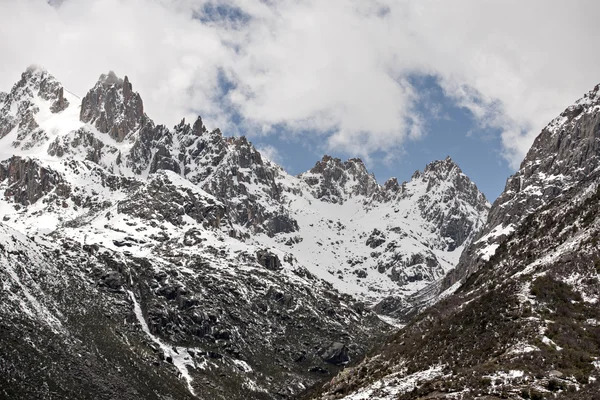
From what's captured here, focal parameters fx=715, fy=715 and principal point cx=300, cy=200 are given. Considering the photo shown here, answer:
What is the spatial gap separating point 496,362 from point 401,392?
34.2 feet

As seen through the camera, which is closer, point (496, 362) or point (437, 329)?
point (496, 362)

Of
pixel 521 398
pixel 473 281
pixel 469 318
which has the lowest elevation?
pixel 521 398

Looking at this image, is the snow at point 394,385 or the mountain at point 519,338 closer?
the mountain at point 519,338

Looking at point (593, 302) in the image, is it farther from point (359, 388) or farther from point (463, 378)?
point (359, 388)

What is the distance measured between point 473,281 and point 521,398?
77.1 m

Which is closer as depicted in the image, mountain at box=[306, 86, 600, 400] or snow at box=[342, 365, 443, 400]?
mountain at box=[306, 86, 600, 400]

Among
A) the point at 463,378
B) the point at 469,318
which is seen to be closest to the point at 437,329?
the point at 469,318

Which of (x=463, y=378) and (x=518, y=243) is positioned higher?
(x=518, y=243)

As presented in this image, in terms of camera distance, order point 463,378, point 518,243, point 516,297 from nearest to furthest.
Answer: point 463,378 < point 516,297 < point 518,243

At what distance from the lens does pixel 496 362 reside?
69375mm

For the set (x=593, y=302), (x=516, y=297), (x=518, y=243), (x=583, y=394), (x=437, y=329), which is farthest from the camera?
(x=518, y=243)

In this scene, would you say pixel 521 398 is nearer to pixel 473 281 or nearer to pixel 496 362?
pixel 496 362

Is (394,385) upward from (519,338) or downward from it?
downward

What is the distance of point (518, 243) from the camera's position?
427 feet
